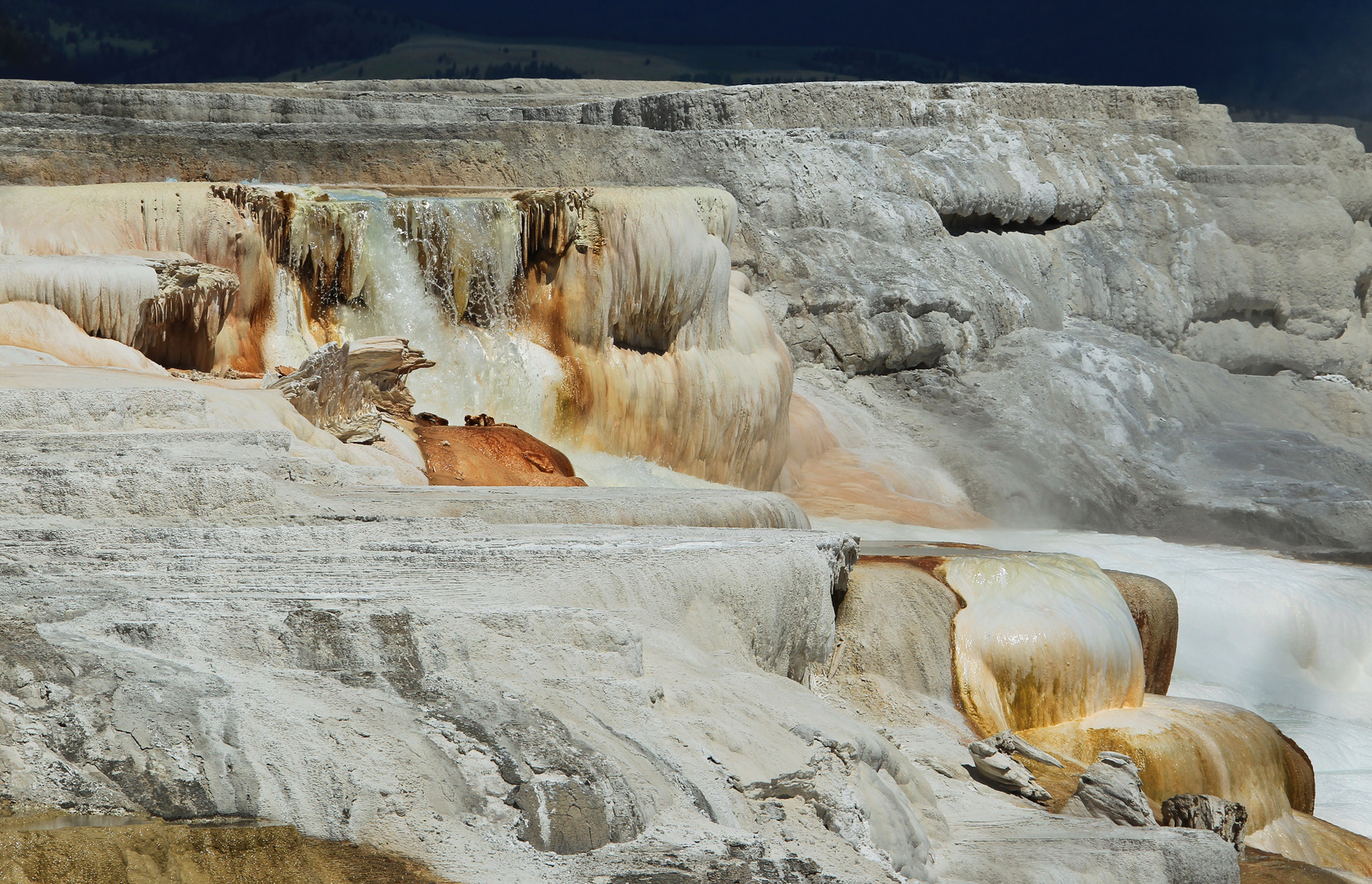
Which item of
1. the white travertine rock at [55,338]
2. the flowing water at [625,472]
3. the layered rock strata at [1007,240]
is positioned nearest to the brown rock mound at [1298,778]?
the flowing water at [625,472]

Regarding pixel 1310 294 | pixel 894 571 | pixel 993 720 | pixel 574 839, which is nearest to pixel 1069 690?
pixel 993 720

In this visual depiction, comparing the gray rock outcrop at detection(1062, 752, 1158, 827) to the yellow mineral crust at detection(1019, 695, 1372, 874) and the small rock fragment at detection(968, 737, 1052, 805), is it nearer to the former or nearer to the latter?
the small rock fragment at detection(968, 737, 1052, 805)

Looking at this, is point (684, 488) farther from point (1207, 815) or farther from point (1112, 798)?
point (1207, 815)

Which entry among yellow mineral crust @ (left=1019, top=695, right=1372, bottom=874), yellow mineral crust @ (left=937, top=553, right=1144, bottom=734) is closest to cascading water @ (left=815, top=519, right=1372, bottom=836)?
yellow mineral crust @ (left=1019, top=695, right=1372, bottom=874)

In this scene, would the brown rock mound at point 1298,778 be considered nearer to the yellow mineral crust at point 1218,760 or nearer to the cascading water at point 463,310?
the yellow mineral crust at point 1218,760

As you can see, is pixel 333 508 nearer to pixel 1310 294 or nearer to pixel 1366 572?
pixel 1366 572

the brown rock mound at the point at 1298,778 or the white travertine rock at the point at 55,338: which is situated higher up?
the white travertine rock at the point at 55,338
